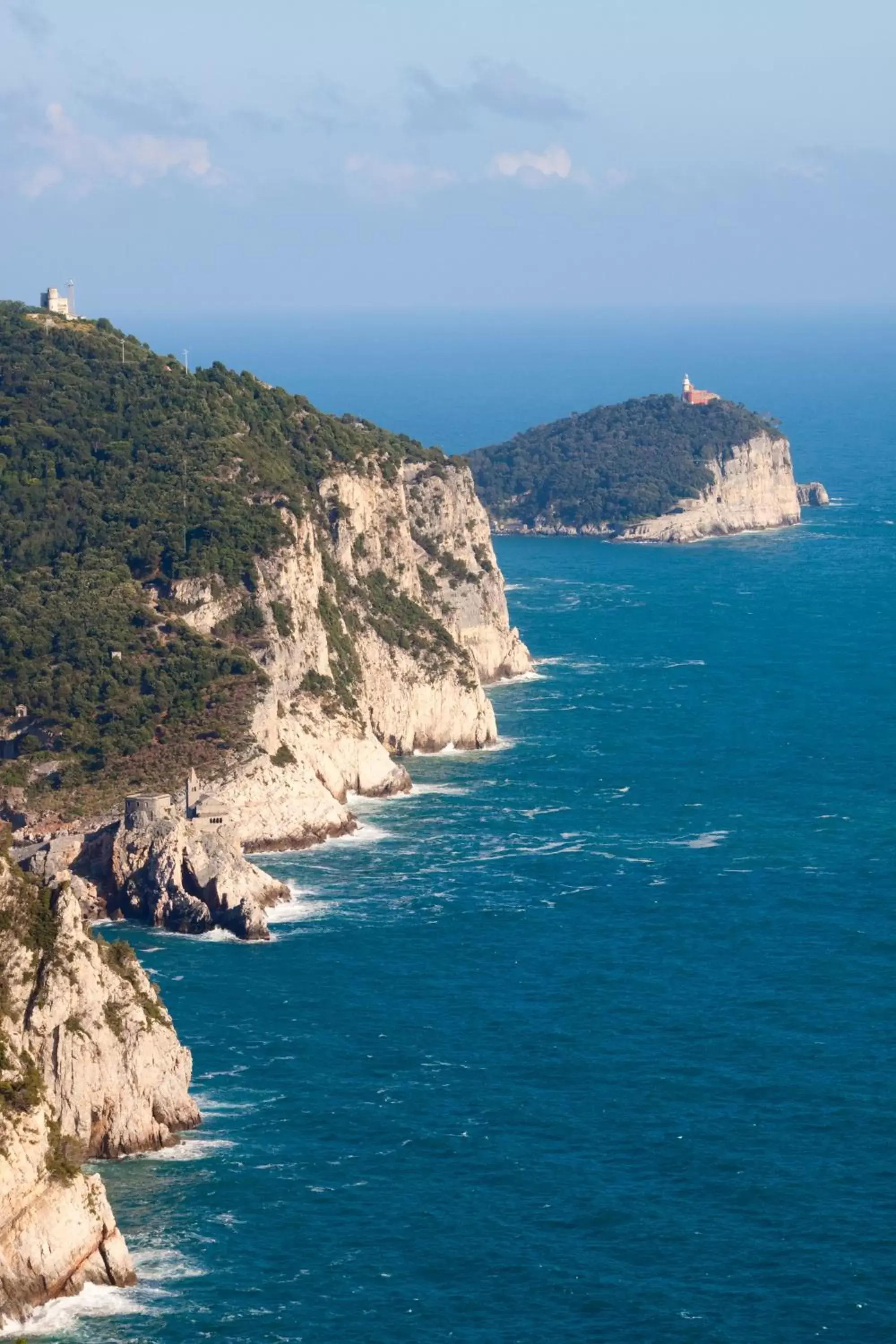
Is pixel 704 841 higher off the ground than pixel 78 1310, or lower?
higher

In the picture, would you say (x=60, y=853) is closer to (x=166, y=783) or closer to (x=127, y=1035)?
(x=166, y=783)

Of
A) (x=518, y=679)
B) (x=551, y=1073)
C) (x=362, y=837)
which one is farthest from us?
(x=518, y=679)

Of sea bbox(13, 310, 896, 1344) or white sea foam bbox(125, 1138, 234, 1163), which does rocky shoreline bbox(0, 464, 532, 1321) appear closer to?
white sea foam bbox(125, 1138, 234, 1163)

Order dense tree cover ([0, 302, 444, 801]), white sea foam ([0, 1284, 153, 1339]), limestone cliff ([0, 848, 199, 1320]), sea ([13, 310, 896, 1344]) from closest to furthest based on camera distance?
white sea foam ([0, 1284, 153, 1339])
sea ([13, 310, 896, 1344])
limestone cliff ([0, 848, 199, 1320])
dense tree cover ([0, 302, 444, 801])

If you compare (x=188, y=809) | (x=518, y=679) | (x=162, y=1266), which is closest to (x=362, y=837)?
(x=188, y=809)

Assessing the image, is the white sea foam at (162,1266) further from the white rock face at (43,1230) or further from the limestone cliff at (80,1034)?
the limestone cliff at (80,1034)

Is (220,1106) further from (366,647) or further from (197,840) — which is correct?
(366,647)

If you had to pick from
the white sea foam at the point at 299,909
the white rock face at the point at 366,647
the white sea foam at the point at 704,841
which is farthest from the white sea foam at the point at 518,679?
the white sea foam at the point at 299,909

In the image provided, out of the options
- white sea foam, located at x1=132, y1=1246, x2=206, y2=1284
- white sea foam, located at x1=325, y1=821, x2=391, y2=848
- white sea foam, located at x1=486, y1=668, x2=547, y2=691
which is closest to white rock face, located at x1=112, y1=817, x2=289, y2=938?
white sea foam, located at x1=325, y1=821, x2=391, y2=848
